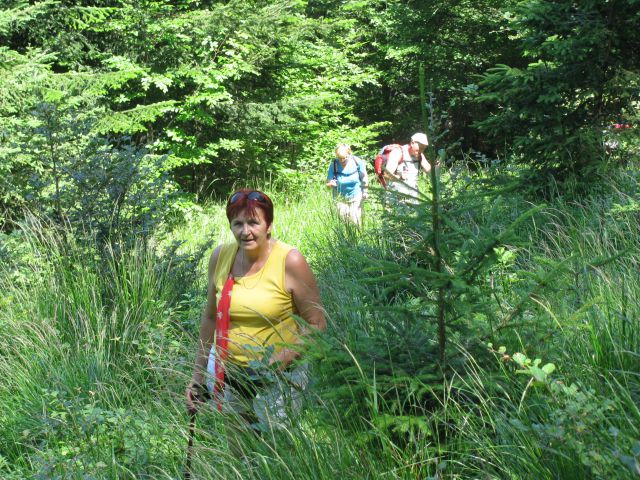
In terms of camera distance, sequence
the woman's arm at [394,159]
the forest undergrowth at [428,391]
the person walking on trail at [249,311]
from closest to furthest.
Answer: the forest undergrowth at [428,391], the person walking on trail at [249,311], the woman's arm at [394,159]

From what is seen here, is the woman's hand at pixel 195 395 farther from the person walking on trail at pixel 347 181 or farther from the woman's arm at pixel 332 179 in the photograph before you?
the woman's arm at pixel 332 179

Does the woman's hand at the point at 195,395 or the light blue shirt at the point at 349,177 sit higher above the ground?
the light blue shirt at the point at 349,177

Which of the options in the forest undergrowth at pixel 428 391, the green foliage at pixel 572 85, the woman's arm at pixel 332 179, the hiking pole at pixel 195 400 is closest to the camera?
the forest undergrowth at pixel 428 391

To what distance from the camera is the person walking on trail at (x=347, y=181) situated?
10727mm

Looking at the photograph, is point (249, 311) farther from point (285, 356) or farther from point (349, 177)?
point (349, 177)

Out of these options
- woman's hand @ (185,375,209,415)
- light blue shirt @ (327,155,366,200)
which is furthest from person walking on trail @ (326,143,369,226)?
woman's hand @ (185,375,209,415)

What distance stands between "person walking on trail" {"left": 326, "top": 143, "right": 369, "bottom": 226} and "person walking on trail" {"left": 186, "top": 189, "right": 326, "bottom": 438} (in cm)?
639

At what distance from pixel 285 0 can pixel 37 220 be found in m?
10.3

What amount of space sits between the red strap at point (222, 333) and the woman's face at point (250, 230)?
0.22 metres

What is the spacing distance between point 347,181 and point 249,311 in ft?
24.5

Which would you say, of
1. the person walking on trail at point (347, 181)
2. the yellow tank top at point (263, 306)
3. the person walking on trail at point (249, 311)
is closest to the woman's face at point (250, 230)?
the person walking on trail at point (249, 311)

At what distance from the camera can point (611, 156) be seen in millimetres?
8555

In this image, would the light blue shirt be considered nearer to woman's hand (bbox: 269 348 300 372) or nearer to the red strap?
the red strap

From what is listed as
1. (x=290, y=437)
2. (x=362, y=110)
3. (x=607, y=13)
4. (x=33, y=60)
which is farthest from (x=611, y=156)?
(x=362, y=110)
